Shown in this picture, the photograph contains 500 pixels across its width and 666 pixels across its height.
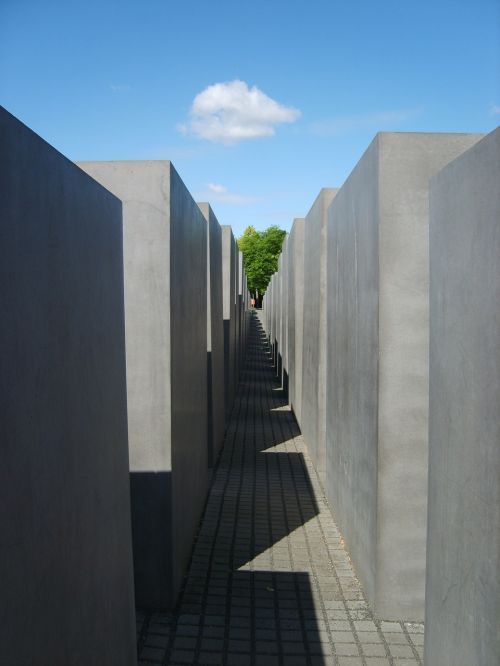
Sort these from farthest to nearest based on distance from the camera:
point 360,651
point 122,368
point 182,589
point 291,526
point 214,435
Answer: point 214,435
point 291,526
point 182,589
point 360,651
point 122,368

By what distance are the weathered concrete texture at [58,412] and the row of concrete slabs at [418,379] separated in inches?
64.1

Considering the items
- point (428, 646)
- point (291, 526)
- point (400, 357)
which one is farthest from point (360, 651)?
point (291, 526)

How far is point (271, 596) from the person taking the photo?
542 centimetres

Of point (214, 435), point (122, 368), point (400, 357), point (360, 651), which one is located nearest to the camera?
point (122, 368)

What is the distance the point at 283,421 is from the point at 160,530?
9.07 metres

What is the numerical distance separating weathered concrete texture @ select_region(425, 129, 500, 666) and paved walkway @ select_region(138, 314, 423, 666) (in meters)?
1.24

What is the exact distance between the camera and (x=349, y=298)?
6.27m

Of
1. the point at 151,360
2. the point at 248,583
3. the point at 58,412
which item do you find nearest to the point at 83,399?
the point at 58,412

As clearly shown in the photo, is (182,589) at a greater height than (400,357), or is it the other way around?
(400,357)

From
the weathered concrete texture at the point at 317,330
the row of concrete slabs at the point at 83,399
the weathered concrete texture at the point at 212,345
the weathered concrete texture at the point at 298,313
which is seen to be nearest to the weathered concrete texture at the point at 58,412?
the row of concrete slabs at the point at 83,399

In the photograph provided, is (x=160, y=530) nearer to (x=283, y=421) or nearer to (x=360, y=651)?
(x=360, y=651)

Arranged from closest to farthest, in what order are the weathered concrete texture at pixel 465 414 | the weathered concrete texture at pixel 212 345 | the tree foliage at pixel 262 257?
the weathered concrete texture at pixel 465 414 → the weathered concrete texture at pixel 212 345 → the tree foliage at pixel 262 257

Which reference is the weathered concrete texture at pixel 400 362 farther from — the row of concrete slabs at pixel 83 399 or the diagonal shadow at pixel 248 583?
the row of concrete slabs at pixel 83 399

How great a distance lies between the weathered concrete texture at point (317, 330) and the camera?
29.9 feet
